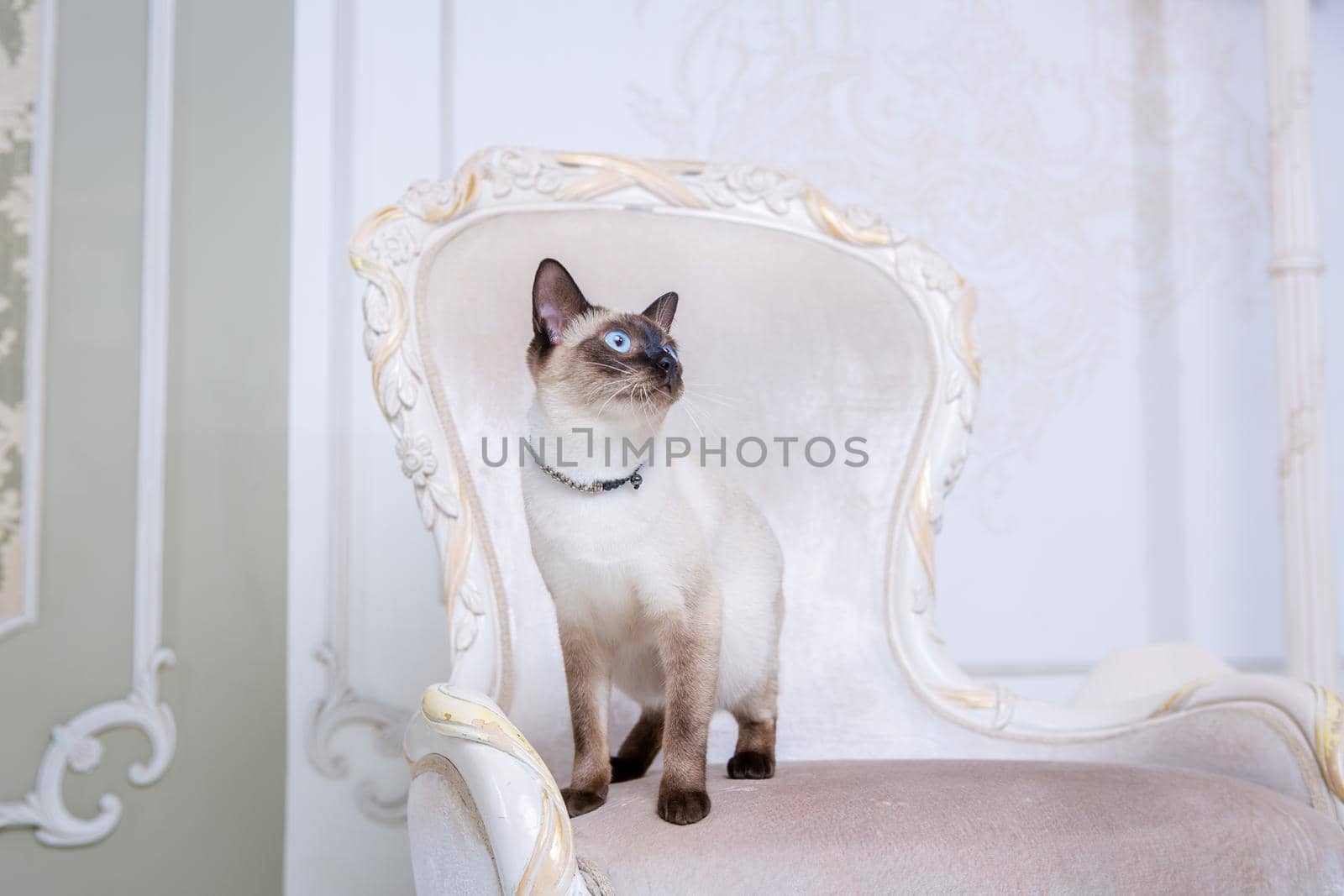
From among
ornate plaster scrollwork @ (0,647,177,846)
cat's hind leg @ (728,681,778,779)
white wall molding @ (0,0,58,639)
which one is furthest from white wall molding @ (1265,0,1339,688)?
white wall molding @ (0,0,58,639)

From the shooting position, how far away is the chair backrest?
125cm

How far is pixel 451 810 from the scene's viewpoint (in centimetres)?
89

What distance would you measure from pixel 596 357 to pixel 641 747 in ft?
1.37

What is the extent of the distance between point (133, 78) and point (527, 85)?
0.66 meters

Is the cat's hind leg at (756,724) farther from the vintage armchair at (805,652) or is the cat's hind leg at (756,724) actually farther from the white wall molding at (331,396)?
the white wall molding at (331,396)

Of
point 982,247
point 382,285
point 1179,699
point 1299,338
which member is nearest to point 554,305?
point 382,285

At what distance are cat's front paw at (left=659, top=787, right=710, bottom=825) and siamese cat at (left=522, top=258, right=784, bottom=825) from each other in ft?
0.26

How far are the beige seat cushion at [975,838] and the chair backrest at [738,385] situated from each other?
307 mm

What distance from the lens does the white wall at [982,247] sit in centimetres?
192

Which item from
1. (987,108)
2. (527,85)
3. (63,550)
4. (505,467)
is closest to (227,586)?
(63,550)

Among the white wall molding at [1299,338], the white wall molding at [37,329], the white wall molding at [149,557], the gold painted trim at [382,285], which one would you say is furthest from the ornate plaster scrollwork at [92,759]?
the white wall molding at [1299,338]

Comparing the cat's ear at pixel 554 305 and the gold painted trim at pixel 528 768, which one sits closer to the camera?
the gold painted trim at pixel 528 768

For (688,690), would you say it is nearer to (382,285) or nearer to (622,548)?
(622,548)

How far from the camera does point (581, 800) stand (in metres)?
0.98
